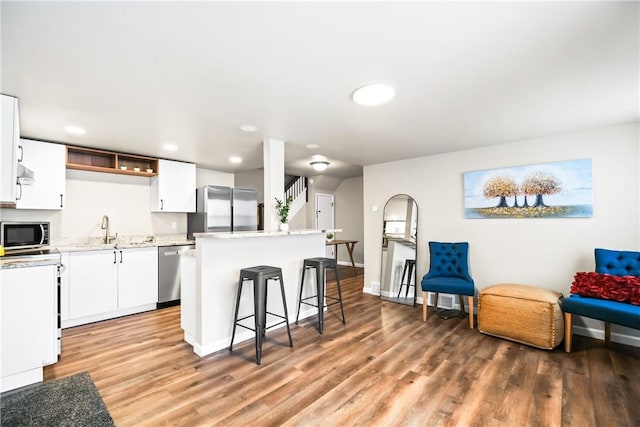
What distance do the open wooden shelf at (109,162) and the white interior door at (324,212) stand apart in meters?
3.90

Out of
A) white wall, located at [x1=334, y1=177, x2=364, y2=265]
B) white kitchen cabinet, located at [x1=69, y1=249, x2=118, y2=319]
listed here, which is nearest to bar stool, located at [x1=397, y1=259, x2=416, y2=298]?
white wall, located at [x1=334, y1=177, x2=364, y2=265]

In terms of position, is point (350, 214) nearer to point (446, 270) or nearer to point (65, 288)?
point (446, 270)

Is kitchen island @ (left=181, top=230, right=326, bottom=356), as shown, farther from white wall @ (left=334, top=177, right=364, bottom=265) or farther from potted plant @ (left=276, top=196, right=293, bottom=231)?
white wall @ (left=334, top=177, right=364, bottom=265)

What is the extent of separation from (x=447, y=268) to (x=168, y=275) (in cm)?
395

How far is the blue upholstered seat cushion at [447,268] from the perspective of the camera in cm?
353

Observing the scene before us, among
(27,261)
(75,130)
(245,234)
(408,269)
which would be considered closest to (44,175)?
(75,130)

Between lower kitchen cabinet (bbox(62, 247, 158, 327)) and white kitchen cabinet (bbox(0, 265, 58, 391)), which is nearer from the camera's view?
white kitchen cabinet (bbox(0, 265, 58, 391))

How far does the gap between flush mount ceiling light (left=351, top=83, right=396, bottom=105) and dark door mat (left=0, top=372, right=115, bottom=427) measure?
9.04 feet

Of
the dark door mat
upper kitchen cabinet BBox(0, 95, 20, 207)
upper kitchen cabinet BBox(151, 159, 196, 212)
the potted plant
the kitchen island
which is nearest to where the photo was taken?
the dark door mat

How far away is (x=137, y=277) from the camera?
3889 mm

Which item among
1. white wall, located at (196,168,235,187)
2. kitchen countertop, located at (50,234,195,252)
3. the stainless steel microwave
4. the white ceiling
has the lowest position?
kitchen countertop, located at (50,234,195,252)

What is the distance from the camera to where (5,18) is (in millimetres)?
1399

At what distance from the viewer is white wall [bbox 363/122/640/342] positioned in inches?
119

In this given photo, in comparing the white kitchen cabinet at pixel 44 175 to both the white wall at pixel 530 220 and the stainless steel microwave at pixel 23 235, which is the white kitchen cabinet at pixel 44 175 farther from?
the white wall at pixel 530 220
